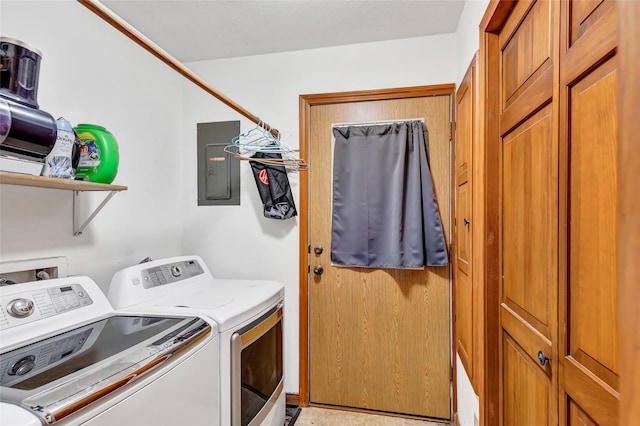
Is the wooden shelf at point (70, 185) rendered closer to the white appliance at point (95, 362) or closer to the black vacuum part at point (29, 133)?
the black vacuum part at point (29, 133)

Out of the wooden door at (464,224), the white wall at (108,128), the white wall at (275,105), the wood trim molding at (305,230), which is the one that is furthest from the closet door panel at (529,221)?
the white wall at (108,128)

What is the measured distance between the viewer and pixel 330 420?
2092 millimetres

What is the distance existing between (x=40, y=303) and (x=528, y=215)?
170cm

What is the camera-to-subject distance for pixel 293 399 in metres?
2.26

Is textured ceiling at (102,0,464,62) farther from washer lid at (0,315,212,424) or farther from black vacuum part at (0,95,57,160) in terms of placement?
washer lid at (0,315,212,424)

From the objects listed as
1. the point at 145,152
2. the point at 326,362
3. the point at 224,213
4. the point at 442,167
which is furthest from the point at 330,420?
the point at 145,152

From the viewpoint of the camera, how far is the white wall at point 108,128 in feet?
4.62

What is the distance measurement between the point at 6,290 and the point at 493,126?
188 cm

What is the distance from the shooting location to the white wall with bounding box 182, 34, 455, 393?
84.2 inches

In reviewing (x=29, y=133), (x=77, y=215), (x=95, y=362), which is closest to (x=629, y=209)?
(x=95, y=362)

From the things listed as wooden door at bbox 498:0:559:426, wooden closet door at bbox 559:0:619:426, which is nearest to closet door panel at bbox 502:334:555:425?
wooden door at bbox 498:0:559:426

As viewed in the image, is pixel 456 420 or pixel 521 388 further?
pixel 456 420

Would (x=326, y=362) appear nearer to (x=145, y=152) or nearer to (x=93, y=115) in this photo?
(x=145, y=152)

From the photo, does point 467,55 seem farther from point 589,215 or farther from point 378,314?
point 378,314
